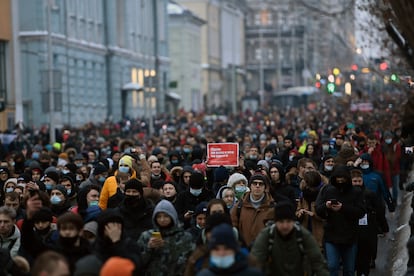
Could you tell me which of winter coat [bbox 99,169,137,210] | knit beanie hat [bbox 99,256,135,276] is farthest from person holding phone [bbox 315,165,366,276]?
knit beanie hat [bbox 99,256,135,276]

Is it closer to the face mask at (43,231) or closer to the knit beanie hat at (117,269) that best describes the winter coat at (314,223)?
the face mask at (43,231)

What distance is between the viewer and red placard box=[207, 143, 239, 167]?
1908cm

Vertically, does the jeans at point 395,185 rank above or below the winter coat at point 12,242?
below

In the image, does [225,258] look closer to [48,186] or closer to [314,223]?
[314,223]

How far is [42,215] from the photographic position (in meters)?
12.2

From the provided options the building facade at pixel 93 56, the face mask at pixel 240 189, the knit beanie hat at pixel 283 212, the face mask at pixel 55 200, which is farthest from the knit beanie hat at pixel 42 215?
the building facade at pixel 93 56

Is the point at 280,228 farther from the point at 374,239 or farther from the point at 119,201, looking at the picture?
the point at 374,239

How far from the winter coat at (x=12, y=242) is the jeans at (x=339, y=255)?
157 inches

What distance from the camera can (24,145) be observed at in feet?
131

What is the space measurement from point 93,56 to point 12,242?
59131mm

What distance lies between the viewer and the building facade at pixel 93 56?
61094 millimetres

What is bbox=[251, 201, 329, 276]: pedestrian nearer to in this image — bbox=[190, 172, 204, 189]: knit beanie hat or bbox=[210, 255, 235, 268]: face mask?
bbox=[210, 255, 235, 268]: face mask

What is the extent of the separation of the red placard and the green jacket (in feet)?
26.5

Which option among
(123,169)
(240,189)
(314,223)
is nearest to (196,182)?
(240,189)
